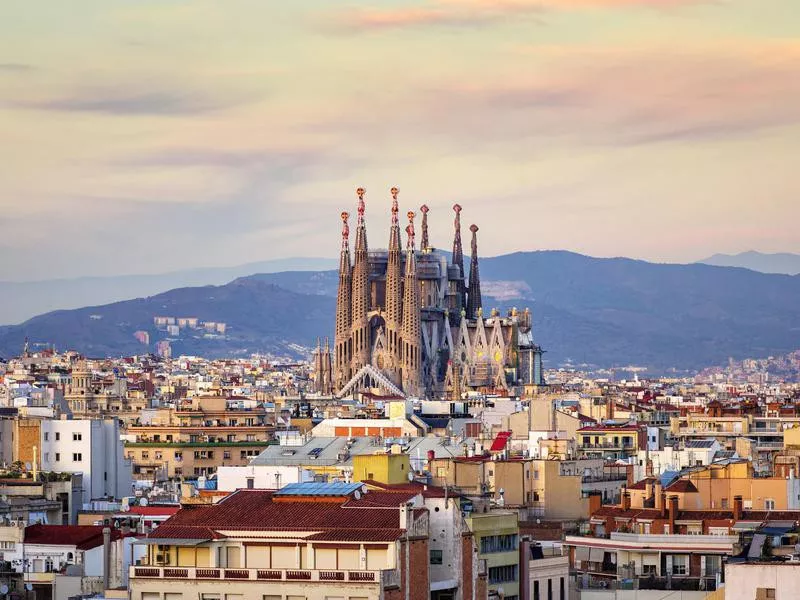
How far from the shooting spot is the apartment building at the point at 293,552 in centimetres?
3678

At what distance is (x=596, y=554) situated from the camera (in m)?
51.1

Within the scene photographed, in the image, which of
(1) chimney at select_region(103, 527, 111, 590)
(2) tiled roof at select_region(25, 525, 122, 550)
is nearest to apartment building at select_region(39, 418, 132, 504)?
(2) tiled roof at select_region(25, 525, 122, 550)

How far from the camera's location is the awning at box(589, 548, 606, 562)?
167ft

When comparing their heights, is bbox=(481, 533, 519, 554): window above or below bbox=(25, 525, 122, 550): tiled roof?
below

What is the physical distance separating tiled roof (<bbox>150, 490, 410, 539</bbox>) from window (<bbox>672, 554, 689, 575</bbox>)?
10.8 m

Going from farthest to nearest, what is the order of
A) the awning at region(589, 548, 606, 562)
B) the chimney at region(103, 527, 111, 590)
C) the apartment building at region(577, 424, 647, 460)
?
the apartment building at region(577, 424, 647, 460) < the awning at region(589, 548, 606, 562) < the chimney at region(103, 527, 111, 590)

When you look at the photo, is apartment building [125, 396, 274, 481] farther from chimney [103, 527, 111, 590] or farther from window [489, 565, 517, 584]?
window [489, 565, 517, 584]

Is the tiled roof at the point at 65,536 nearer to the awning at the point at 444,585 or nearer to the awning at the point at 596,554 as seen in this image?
the awning at the point at 596,554

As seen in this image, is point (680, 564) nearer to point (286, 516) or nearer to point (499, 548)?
point (499, 548)

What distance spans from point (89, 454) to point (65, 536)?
1065 inches

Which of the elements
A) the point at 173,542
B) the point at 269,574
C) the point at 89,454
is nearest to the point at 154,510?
the point at 89,454

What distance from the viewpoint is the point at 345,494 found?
3988 centimetres

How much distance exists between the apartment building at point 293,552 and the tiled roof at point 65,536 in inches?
372

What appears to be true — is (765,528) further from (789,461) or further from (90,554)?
(789,461)
